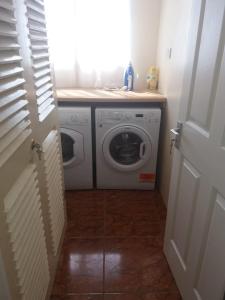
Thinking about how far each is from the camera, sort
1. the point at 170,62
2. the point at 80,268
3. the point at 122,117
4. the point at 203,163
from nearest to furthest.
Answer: the point at 203,163
the point at 80,268
the point at 170,62
the point at 122,117

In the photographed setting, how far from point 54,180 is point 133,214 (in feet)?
3.33

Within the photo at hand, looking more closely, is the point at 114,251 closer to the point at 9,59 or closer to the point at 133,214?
the point at 133,214

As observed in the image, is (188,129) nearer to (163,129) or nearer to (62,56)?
(163,129)

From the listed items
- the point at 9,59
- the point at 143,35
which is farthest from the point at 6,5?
the point at 143,35

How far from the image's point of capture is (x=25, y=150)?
1004 mm

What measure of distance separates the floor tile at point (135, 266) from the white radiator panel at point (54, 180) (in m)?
0.43

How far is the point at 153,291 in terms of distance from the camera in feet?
5.00

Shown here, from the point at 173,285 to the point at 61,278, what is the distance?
2.37 ft

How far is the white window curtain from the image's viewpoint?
253 cm

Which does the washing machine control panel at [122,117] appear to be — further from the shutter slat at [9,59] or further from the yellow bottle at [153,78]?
the shutter slat at [9,59]

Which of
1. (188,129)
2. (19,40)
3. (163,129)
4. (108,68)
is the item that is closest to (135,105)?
(163,129)

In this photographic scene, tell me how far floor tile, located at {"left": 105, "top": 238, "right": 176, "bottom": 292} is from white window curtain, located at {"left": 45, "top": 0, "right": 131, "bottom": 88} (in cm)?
174

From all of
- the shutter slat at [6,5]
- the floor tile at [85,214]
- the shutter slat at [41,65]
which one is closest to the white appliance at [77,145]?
the floor tile at [85,214]

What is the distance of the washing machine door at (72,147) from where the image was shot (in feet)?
7.55
